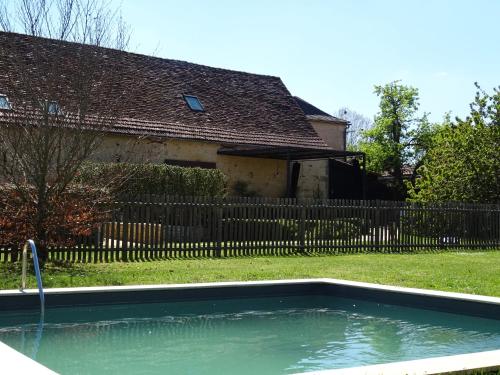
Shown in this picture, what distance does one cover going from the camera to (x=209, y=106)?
1080 inches

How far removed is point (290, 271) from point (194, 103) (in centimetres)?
1576

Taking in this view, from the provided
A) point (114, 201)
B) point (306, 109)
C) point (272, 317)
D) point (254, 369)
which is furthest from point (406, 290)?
point (306, 109)

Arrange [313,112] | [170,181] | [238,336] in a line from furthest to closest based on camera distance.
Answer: [313,112]
[170,181]
[238,336]

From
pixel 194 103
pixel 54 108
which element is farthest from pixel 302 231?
pixel 194 103

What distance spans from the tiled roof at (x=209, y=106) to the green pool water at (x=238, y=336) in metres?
14.3

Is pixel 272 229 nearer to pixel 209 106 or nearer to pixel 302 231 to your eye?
pixel 302 231

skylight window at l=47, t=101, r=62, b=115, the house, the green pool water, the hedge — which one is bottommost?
the green pool water

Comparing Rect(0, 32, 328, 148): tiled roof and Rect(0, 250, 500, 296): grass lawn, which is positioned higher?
Rect(0, 32, 328, 148): tiled roof

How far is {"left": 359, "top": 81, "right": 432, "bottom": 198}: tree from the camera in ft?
153

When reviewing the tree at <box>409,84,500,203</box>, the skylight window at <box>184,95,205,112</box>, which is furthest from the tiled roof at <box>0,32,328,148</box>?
the tree at <box>409,84,500,203</box>

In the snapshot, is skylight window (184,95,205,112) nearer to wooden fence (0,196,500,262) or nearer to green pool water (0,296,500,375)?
wooden fence (0,196,500,262)

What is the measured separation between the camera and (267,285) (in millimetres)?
9773

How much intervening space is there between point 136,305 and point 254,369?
10.1 ft

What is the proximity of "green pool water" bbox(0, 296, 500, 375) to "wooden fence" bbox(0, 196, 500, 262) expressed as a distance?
519 cm
